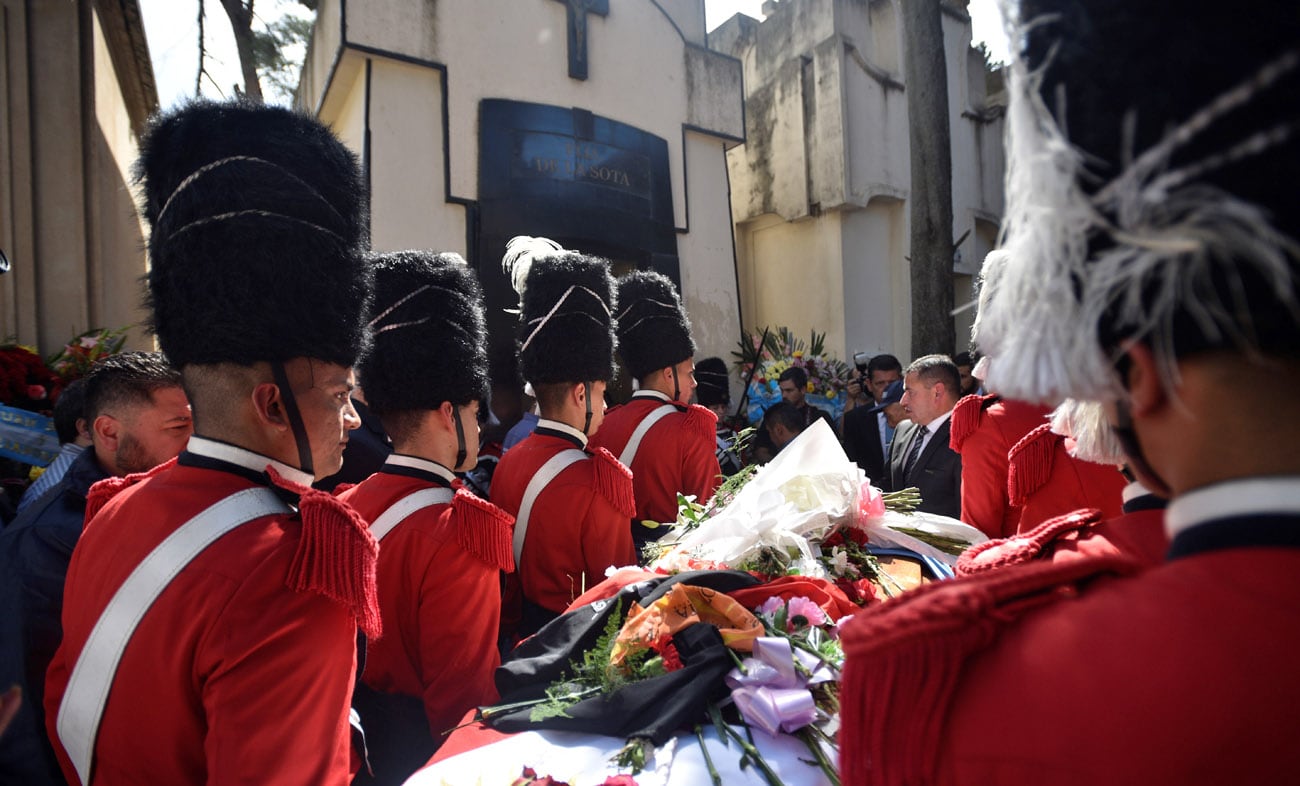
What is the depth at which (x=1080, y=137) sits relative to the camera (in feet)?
2.55

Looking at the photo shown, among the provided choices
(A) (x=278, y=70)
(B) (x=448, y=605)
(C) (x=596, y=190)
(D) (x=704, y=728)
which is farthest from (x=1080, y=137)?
(A) (x=278, y=70)

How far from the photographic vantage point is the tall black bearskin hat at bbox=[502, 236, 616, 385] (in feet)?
12.3

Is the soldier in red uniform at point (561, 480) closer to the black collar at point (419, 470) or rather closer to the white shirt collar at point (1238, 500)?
the black collar at point (419, 470)

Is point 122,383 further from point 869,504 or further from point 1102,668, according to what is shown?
point 1102,668

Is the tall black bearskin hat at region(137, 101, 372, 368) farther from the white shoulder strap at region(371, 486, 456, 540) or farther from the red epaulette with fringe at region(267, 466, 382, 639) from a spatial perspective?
the white shoulder strap at region(371, 486, 456, 540)

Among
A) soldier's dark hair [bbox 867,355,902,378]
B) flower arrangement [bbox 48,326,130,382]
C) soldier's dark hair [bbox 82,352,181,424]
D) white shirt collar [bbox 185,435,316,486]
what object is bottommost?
white shirt collar [bbox 185,435,316,486]

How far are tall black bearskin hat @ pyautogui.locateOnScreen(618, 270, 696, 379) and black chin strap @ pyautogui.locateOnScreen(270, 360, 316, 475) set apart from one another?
3.42m

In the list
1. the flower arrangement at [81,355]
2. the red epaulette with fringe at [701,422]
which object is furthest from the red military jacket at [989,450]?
the flower arrangement at [81,355]

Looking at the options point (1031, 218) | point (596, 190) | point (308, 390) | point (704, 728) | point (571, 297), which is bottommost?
point (704, 728)

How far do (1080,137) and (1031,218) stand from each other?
0.09 meters

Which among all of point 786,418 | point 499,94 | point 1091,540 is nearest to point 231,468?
point 1091,540

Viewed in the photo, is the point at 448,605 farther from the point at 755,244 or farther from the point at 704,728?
the point at 755,244

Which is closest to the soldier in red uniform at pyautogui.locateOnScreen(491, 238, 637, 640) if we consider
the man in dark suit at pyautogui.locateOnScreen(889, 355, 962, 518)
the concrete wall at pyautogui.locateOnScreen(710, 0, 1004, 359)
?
the man in dark suit at pyautogui.locateOnScreen(889, 355, 962, 518)

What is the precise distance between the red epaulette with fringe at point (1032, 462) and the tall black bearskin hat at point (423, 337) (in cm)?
194
